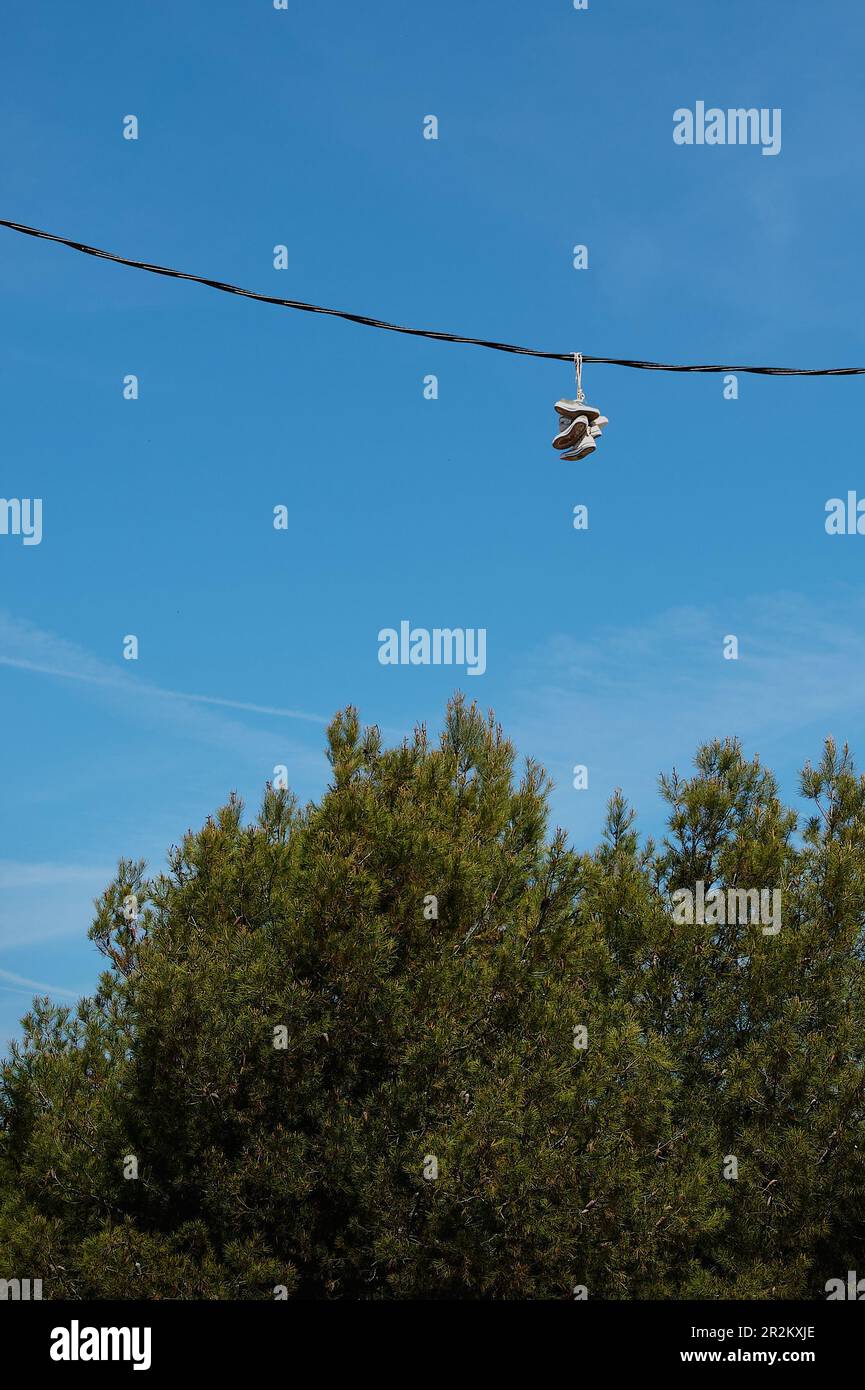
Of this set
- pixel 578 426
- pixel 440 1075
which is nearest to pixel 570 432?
pixel 578 426

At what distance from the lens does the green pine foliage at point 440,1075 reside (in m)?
9.57

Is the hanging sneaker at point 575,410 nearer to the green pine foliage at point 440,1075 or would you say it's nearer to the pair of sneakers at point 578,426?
the pair of sneakers at point 578,426

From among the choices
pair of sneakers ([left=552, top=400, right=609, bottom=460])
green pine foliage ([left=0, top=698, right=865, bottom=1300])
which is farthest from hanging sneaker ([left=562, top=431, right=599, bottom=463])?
green pine foliage ([left=0, top=698, right=865, bottom=1300])

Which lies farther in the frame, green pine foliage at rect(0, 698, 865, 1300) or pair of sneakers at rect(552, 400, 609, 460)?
green pine foliage at rect(0, 698, 865, 1300)

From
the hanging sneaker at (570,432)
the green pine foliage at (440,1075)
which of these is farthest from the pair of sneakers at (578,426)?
the green pine foliage at (440,1075)

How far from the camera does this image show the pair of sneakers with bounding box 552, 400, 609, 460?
6957 mm

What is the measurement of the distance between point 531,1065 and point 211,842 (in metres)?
3.58

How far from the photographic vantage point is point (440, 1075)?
973cm

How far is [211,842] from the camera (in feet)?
37.9

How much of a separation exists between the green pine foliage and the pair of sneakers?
4.08m

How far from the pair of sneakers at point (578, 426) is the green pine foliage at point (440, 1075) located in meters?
4.08

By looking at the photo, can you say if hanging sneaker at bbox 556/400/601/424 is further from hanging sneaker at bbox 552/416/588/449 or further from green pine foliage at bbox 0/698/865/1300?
green pine foliage at bbox 0/698/865/1300

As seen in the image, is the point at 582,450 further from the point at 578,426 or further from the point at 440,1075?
the point at 440,1075
